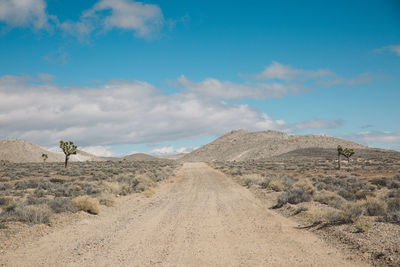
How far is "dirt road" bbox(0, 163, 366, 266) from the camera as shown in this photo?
7.25m

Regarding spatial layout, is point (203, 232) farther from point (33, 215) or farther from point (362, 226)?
point (33, 215)

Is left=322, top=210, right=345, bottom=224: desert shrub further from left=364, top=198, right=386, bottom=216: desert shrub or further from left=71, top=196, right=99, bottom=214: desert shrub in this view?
left=71, top=196, right=99, bottom=214: desert shrub

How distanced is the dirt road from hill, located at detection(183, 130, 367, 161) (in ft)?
377

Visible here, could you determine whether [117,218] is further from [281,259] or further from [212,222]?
[281,259]

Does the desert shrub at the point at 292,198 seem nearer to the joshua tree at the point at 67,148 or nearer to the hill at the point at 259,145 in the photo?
the joshua tree at the point at 67,148

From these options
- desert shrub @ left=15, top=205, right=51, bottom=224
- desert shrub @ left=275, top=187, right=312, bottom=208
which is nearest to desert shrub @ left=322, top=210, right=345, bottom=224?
desert shrub @ left=275, top=187, right=312, bottom=208

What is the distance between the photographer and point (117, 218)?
1259 cm

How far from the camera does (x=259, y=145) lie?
150125 millimetres

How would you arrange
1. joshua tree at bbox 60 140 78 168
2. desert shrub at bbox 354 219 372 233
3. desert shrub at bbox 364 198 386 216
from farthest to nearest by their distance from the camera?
joshua tree at bbox 60 140 78 168, desert shrub at bbox 364 198 386 216, desert shrub at bbox 354 219 372 233

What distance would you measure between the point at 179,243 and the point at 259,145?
14558 cm

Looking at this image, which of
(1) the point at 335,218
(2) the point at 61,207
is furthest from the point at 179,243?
(2) the point at 61,207

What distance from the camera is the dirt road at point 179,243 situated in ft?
23.8

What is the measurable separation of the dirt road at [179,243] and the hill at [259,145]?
115061 millimetres

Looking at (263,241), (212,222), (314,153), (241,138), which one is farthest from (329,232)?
(241,138)
